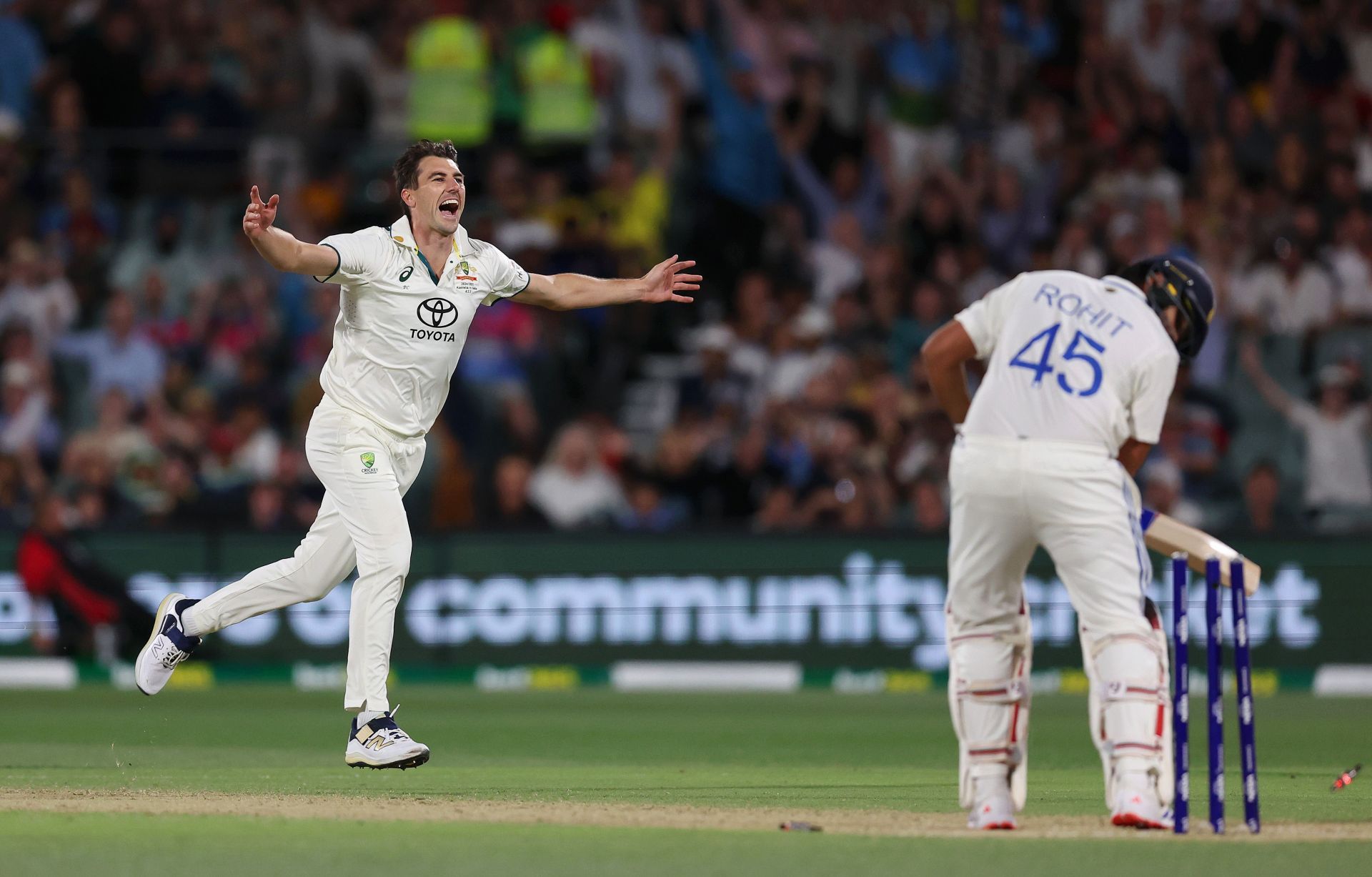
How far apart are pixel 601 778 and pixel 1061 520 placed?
320 centimetres

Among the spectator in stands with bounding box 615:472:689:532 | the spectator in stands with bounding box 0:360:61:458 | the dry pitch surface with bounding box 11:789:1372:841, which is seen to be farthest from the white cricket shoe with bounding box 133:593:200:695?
the spectator in stands with bounding box 0:360:61:458

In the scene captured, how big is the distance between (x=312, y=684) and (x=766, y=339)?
4.49m

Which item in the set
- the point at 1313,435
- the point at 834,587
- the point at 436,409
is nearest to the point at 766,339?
the point at 834,587

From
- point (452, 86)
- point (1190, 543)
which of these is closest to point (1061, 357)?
point (1190, 543)

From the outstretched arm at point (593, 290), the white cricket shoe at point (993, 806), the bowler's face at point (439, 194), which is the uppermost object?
the bowler's face at point (439, 194)

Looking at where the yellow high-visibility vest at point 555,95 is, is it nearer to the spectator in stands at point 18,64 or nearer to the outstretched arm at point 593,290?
the spectator in stands at point 18,64

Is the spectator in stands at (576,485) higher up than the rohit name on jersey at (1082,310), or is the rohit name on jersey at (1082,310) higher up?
the spectator in stands at (576,485)

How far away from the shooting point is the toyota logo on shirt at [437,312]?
8812mm

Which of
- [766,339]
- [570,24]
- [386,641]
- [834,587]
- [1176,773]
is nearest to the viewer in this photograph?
[1176,773]

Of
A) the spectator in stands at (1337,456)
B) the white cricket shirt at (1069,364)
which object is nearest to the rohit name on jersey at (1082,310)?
the white cricket shirt at (1069,364)

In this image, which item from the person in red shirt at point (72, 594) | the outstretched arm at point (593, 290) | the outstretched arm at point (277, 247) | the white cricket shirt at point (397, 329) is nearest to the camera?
the outstretched arm at point (277, 247)

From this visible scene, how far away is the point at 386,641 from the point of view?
8.59 m

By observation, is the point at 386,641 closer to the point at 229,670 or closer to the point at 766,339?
the point at 229,670

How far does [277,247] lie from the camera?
8.12m
